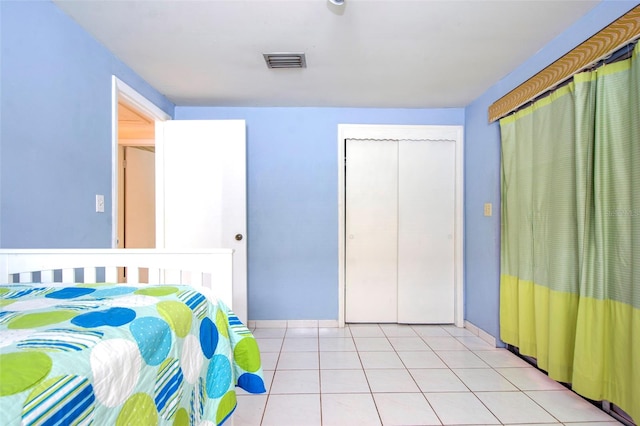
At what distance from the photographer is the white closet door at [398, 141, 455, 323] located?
2.93 metres

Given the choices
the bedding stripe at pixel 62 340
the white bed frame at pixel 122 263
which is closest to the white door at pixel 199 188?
the white bed frame at pixel 122 263

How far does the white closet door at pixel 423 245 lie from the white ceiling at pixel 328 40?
0.88 metres

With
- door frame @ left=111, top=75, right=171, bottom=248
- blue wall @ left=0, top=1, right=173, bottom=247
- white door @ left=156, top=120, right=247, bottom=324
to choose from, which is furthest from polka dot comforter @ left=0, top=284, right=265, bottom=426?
white door @ left=156, top=120, right=247, bottom=324

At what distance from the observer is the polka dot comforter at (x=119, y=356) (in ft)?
1.58

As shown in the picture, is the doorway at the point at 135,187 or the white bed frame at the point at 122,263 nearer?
the white bed frame at the point at 122,263

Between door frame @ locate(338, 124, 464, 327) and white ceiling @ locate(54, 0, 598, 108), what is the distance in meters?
0.40

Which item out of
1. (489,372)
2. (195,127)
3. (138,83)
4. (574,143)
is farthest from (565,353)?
(138,83)

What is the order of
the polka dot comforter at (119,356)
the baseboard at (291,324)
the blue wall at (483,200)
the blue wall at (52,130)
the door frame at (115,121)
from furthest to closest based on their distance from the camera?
the baseboard at (291,324) < the blue wall at (483,200) < the door frame at (115,121) < the blue wall at (52,130) < the polka dot comforter at (119,356)

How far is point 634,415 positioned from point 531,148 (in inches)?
59.4

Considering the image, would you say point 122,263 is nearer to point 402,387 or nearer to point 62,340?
point 62,340

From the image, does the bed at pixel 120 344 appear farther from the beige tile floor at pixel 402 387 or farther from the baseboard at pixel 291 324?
the baseboard at pixel 291 324

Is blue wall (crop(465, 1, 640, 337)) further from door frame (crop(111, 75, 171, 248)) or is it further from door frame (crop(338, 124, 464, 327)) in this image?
door frame (crop(111, 75, 171, 248))

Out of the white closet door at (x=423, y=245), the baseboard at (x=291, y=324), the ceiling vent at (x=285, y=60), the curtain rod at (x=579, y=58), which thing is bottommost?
the baseboard at (x=291, y=324)

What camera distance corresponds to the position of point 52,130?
4.76 ft
